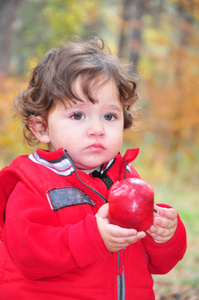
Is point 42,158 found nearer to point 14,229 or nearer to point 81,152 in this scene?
point 81,152

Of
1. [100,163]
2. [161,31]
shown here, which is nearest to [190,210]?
[100,163]

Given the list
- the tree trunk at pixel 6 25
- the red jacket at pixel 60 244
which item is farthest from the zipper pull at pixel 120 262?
the tree trunk at pixel 6 25

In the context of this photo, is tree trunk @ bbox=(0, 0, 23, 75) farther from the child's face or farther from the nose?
the nose

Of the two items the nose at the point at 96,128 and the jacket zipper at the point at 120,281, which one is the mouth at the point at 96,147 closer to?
the nose at the point at 96,128

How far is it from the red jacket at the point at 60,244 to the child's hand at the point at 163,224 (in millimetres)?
86

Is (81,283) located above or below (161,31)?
below

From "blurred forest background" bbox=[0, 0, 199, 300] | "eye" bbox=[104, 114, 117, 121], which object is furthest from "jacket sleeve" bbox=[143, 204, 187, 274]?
"blurred forest background" bbox=[0, 0, 199, 300]

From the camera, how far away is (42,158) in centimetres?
195

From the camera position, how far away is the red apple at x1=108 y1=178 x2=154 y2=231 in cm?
159

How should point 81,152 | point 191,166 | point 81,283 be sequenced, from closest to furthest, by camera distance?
point 81,283 → point 81,152 → point 191,166

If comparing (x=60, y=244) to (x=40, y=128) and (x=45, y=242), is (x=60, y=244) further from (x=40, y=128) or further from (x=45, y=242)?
(x=40, y=128)

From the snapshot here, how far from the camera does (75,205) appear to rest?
1823mm

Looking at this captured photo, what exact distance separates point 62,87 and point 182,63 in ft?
35.1

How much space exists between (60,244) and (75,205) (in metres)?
0.22
